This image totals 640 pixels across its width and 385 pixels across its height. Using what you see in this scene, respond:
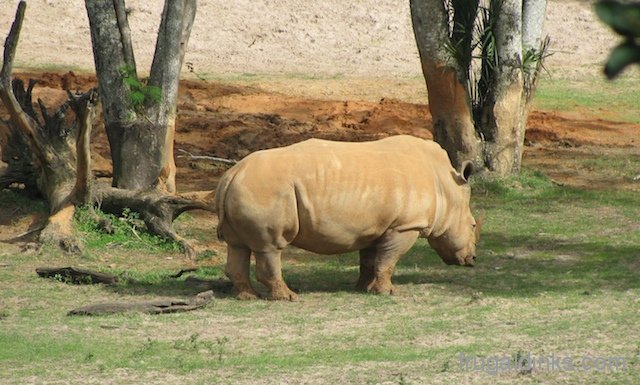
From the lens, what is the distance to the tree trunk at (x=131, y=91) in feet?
36.6

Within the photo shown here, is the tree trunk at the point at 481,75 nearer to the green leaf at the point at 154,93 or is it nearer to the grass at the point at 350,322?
the grass at the point at 350,322

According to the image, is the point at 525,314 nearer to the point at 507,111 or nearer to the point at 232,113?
the point at 507,111

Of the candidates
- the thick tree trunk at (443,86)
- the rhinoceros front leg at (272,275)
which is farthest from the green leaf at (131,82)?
the thick tree trunk at (443,86)

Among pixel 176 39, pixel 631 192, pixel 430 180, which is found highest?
pixel 176 39

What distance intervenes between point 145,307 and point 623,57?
6.25m

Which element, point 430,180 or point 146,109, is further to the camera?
point 146,109

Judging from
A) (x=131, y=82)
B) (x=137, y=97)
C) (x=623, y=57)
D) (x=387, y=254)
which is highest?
(x=623, y=57)

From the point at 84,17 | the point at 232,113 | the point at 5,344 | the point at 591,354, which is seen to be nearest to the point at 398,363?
the point at 591,354

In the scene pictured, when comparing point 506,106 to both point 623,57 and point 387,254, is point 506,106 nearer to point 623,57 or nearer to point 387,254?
point 387,254

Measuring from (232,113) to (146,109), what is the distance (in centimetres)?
651

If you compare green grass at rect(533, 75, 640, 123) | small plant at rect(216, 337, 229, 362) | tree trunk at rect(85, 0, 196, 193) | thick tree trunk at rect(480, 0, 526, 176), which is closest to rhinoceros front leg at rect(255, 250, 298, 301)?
small plant at rect(216, 337, 229, 362)

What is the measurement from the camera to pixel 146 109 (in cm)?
1131

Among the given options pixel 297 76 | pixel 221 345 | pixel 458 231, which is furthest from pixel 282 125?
pixel 221 345

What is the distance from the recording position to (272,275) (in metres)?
8.32
